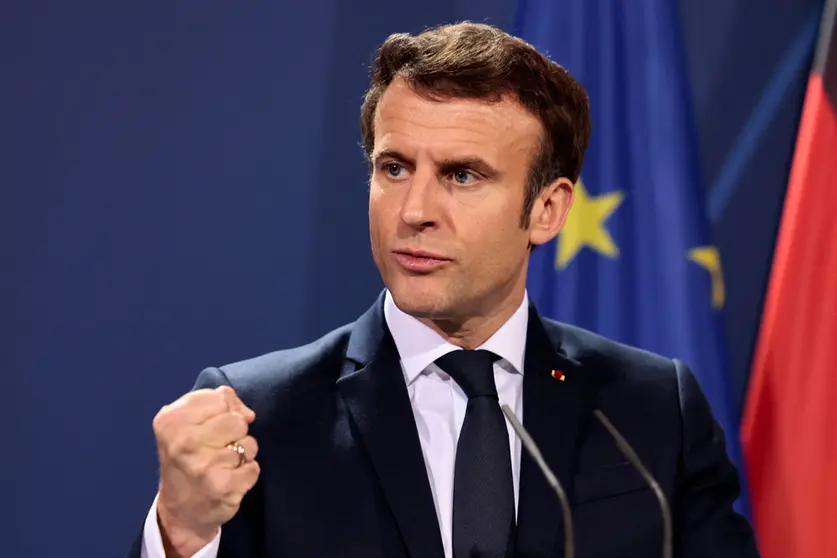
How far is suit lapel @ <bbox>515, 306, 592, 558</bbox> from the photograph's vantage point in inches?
62.7

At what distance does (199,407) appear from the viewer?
131 cm

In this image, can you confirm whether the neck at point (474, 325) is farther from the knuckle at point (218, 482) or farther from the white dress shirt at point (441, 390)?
the knuckle at point (218, 482)

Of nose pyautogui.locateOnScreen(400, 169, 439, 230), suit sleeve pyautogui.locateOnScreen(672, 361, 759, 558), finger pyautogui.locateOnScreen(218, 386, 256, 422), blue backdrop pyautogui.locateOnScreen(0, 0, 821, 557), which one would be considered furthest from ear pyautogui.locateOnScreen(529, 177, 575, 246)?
blue backdrop pyautogui.locateOnScreen(0, 0, 821, 557)

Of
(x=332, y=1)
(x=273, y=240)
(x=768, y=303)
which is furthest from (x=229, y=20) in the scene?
(x=768, y=303)

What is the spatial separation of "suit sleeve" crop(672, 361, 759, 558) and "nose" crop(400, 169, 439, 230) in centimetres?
56

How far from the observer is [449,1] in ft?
8.83

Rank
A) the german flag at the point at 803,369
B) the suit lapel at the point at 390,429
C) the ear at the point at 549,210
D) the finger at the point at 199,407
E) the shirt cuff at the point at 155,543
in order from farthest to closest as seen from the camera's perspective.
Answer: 1. the german flag at the point at 803,369
2. the ear at the point at 549,210
3. the suit lapel at the point at 390,429
4. the shirt cuff at the point at 155,543
5. the finger at the point at 199,407

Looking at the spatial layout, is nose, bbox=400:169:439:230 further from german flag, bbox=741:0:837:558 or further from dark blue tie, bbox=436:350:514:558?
german flag, bbox=741:0:837:558

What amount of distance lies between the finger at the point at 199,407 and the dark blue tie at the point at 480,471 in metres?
0.43

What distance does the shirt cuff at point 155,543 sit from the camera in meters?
1.41

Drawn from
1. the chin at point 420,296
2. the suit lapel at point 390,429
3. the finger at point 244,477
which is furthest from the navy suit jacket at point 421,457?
the finger at point 244,477

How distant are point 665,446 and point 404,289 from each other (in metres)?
0.50

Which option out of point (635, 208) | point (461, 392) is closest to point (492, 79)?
point (461, 392)

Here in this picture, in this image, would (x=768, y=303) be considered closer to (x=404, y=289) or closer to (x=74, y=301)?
(x=404, y=289)
